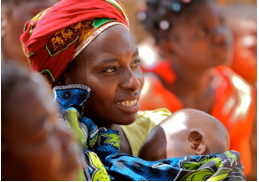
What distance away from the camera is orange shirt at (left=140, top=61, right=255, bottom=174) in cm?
429

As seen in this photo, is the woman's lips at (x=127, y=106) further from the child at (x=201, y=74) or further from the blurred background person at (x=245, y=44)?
the blurred background person at (x=245, y=44)

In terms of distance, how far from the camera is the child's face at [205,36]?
4438mm

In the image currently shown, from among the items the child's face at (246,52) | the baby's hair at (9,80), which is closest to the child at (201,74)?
the child's face at (246,52)

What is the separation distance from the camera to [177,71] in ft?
15.3

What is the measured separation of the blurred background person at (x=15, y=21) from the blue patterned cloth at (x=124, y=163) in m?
1.84

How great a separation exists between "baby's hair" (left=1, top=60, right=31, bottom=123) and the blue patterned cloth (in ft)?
1.93

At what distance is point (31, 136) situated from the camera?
4.42ft

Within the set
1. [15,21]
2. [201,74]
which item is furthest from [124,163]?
[201,74]

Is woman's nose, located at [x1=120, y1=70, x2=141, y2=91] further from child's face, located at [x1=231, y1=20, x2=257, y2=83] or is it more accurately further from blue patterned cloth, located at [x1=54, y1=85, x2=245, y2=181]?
child's face, located at [x1=231, y1=20, x2=257, y2=83]

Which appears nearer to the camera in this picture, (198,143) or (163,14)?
(198,143)

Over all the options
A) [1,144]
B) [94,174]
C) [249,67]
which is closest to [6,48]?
[94,174]

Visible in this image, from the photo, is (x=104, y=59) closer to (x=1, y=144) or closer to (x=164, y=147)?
(x=164, y=147)

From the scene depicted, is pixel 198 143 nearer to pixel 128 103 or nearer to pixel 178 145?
pixel 178 145

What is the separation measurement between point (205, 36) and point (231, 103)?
0.60 meters
